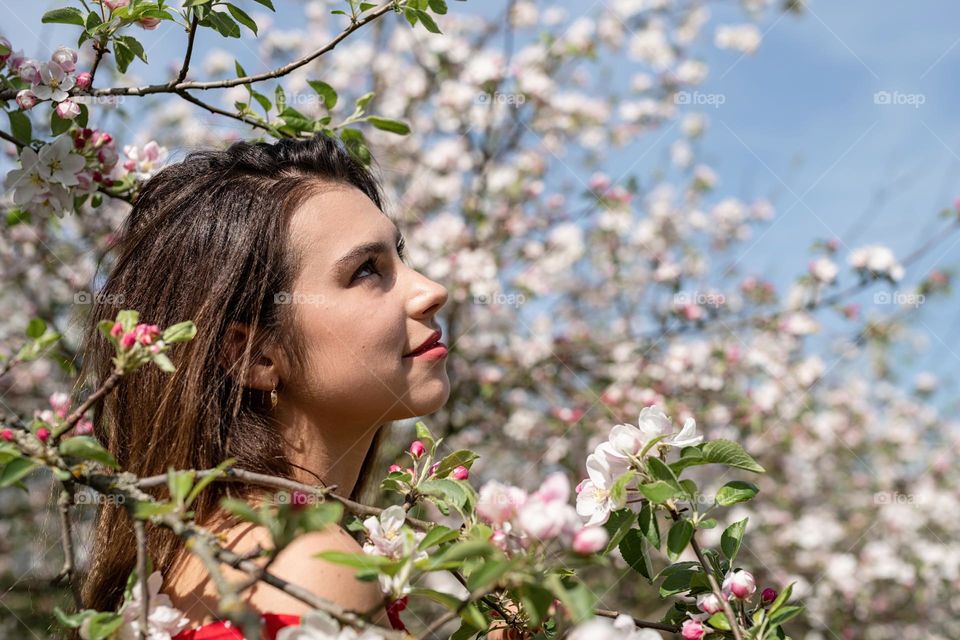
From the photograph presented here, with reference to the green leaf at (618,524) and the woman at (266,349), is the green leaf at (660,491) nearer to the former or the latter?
the green leaf at (618,524)

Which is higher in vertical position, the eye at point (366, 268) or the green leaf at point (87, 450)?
the eye at point (366, 268)

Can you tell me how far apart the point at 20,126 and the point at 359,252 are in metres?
0.57

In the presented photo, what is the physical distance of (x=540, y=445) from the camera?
3.89 meters

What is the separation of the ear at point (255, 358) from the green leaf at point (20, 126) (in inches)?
17.8

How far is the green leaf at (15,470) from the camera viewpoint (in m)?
0.80

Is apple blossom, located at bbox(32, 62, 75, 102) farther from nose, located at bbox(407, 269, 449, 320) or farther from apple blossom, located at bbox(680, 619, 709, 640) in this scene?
apple blossom, located at bbox(680, 619, 709, 640)

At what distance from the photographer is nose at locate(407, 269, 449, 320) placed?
51.9 inches

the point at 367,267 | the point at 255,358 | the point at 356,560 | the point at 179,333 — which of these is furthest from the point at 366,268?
the point at 356,560

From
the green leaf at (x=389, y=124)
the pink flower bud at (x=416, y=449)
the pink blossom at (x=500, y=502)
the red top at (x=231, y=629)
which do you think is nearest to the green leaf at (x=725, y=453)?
the pink blossom at (x=500, y=502)

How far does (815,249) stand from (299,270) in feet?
8.76

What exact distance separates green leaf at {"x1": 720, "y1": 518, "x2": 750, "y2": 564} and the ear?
0.67 meters

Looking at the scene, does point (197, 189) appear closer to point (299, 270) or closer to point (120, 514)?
point (299, 270)

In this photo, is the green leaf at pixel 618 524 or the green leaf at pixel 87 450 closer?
the green leaf at pixel 87 450

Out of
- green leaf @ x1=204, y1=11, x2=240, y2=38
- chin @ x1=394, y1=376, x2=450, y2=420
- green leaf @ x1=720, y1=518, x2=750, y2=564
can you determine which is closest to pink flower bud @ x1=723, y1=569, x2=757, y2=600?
green leaf @ x1=720, y1=518, x2=750, y2=564
